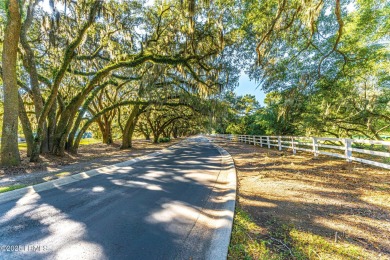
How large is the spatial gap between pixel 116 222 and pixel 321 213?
3.32 m

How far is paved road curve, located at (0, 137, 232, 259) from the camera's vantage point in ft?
7.08

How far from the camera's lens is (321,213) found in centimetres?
308

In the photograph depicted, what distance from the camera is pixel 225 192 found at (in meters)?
4.21

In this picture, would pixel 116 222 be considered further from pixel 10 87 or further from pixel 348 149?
pixel 10 87

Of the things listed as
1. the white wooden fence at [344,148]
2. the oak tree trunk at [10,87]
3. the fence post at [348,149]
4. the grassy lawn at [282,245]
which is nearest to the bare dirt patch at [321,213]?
the grassy lawn at [282,245]

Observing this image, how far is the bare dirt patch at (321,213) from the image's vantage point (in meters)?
2.19

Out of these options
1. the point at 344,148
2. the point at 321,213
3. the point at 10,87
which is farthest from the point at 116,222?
the point at 10,87

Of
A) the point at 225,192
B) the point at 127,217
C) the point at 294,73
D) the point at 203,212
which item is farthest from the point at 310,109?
the point at 127,217

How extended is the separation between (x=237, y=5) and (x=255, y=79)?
4.00 m

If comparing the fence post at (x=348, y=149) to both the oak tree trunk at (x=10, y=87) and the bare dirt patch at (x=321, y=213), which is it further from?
the oak tree trunk at (x=10, y=87)

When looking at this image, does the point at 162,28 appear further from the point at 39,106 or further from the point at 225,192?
the point at 225,192

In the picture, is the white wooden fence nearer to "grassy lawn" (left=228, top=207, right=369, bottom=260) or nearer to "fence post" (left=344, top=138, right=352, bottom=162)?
"fence post" (left=344, top=138, right=352, bottom=162)

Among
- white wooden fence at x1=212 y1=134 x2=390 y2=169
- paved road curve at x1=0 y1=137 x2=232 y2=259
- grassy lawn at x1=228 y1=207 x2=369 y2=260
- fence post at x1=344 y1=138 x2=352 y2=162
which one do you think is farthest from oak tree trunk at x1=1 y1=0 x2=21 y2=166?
fence post at x1=344 y1=138 x2=352 y2=162

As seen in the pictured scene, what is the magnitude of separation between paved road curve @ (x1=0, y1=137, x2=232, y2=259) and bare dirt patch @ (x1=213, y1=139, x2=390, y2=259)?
2.07 feet
